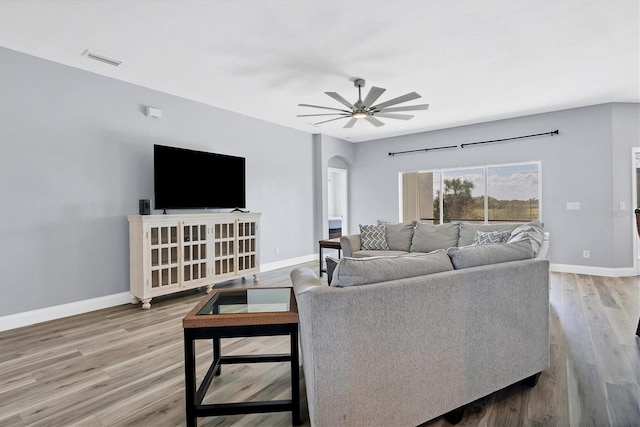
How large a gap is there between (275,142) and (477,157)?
149 inches

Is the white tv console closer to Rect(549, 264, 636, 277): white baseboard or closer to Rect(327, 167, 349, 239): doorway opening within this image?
Rect(327, 167, 349, 239): doorway opening

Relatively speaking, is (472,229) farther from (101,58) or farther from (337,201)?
(101,58)

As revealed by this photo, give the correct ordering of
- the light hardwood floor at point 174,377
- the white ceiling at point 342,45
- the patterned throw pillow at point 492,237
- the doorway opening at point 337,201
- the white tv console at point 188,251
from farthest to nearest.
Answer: the doorway opening at point 337,201 → the patterned throw pillow at point 492,237 → the white tv console at point 188,251 → the white ceiling at point 342,45 → the light hardwood floor at point 174,377

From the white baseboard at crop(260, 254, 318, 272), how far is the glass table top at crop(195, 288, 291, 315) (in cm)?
343

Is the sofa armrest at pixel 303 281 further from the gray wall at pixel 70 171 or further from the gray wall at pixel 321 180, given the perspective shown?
the gray wall at pixel 321 180

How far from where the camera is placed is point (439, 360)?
156cm

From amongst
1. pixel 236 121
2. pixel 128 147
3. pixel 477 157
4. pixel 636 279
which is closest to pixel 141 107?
pixel 128 147

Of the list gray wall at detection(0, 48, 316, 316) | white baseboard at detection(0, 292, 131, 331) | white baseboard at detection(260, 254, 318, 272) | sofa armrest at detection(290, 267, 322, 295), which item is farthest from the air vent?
white baseboard at detection(260, 254, 318, 272)

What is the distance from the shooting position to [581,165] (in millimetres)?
5160

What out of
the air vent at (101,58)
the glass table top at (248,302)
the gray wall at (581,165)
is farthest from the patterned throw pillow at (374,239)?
the air vent at (101,58)

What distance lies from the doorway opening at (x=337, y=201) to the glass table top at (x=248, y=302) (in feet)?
18.1

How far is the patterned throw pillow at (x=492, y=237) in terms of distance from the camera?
12.6 ft

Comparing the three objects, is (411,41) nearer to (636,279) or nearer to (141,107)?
(141,107)

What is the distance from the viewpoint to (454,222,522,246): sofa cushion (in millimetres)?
4152
